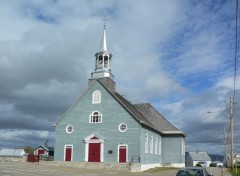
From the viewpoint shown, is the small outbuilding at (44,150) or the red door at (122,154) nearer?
the red door at (122,154)

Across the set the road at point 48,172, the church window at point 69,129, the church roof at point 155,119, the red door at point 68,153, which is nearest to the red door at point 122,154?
the road at point 48,172

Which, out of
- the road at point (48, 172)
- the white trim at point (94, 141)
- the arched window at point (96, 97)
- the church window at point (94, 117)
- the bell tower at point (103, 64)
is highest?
the bell tower at point (103, 64)

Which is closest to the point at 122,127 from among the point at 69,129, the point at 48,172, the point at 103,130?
the point at 103,130

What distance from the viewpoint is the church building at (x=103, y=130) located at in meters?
41.8

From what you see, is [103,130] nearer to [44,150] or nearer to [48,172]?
[48,172]

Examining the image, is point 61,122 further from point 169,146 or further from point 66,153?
point 169,146

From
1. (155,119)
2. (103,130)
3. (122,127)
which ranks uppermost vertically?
(155,119)

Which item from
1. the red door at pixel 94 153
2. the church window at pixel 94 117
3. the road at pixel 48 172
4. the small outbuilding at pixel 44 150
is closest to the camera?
the road at pixel 48 172

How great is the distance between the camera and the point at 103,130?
4303 cm

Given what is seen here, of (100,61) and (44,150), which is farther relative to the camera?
(44,150)

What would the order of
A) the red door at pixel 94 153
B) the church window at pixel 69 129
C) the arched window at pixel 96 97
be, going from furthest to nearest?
the church window at pixel 69 129 → the arched window at pixel 96 97 → the red door at pixel 94 153

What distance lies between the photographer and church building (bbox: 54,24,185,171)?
41.8 meters

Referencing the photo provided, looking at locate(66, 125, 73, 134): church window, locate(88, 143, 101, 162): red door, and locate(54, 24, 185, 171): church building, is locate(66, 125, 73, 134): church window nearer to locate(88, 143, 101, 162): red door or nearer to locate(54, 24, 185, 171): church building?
locate(54, 24, 185, 171): church building

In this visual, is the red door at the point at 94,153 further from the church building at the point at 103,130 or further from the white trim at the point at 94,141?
the white trim at the point at 94,141
